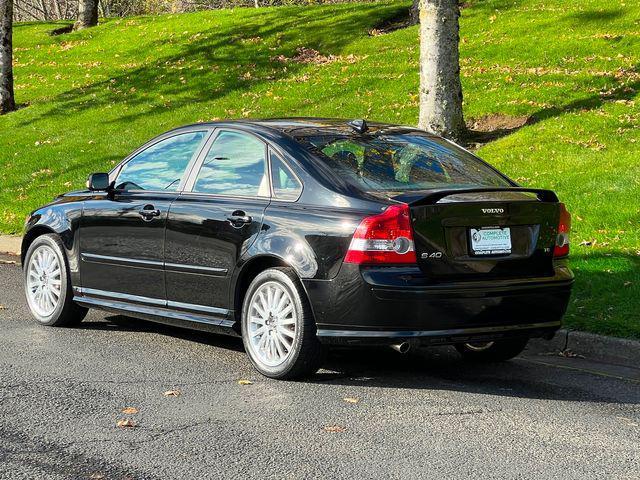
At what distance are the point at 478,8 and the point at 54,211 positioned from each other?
2112 centimetres

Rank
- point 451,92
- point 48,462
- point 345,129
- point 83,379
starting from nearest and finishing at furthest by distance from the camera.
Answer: point 48,462
point 83,379
point 345,129
point 451,92

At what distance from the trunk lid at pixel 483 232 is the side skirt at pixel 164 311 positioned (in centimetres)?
157

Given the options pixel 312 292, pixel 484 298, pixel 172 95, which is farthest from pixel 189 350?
pixel 172 95

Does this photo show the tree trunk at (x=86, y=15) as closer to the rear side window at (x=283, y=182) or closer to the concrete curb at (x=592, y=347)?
the rear side window at (x=283, y=182)

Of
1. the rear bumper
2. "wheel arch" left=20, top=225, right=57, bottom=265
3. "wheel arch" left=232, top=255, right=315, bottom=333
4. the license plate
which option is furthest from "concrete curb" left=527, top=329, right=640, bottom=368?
"wheel arch" left=20, top=225, right=57, bottom=265

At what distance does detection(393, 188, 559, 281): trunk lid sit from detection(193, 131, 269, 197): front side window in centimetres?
123

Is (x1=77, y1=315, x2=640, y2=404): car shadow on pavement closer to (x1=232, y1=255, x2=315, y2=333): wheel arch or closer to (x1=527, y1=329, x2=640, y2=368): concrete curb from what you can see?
(x1=527, y1=329, x2=640, y2=368): concrete curb

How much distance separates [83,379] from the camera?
6.54 meters

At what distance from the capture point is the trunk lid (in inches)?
236

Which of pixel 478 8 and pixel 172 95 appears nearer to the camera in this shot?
pixel 172 95

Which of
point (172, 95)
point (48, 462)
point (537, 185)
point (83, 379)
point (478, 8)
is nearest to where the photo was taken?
point (48, 462)

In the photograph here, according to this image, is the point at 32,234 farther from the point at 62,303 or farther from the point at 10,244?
the point at 10,244

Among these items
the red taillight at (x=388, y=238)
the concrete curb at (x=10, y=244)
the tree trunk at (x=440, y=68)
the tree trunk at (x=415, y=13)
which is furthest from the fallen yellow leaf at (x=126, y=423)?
the tree trunk at (x=415, y=13)

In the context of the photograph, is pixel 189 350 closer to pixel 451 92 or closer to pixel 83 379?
pixel 83 379
